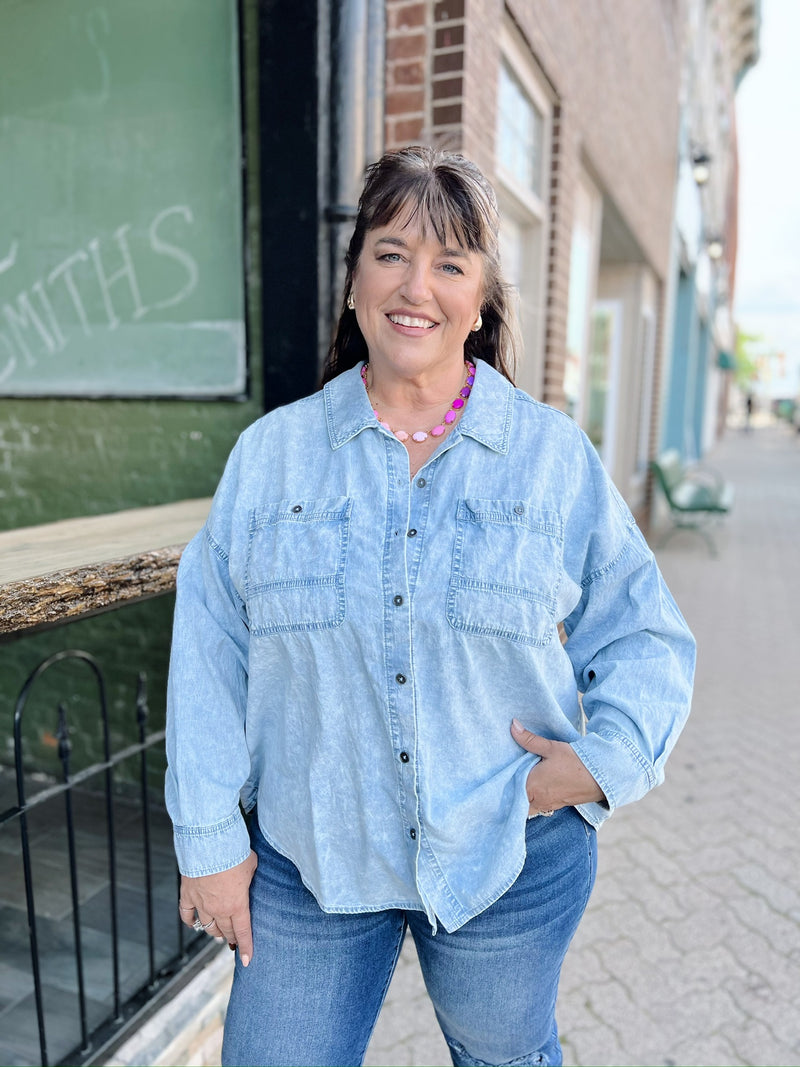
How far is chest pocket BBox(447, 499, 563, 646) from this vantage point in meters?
1.27

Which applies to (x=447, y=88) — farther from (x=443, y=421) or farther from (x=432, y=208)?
(x=443, y=421)

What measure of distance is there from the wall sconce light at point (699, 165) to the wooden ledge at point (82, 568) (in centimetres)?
1096

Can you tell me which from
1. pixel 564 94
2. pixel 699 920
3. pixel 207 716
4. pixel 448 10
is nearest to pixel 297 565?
pixel 207 716

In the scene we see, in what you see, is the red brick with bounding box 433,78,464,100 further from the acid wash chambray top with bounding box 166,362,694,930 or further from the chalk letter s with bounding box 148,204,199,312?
the acid wash chambray top with bounding box 166,362,694,930

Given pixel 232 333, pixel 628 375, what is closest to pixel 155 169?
pixel 232 333

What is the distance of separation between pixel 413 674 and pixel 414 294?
0.64 m

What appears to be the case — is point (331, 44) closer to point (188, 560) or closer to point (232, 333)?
point (232, 333)

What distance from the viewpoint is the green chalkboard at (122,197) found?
3.10m

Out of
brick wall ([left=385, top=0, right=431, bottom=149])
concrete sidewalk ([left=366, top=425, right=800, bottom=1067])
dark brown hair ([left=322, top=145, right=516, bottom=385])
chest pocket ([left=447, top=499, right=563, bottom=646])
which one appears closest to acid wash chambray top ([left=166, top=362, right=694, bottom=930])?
chest pocket ([left=447, top=499, right=563, bottom=646])

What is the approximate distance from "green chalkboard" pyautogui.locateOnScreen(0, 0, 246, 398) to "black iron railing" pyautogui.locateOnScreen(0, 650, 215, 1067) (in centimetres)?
140

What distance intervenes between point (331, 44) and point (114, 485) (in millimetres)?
2006

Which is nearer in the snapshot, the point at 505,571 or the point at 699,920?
the point at 505,571

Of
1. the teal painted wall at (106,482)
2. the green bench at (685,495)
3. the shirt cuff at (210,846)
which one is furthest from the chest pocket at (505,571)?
the green bench at (685,495)

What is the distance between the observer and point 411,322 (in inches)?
54.0
